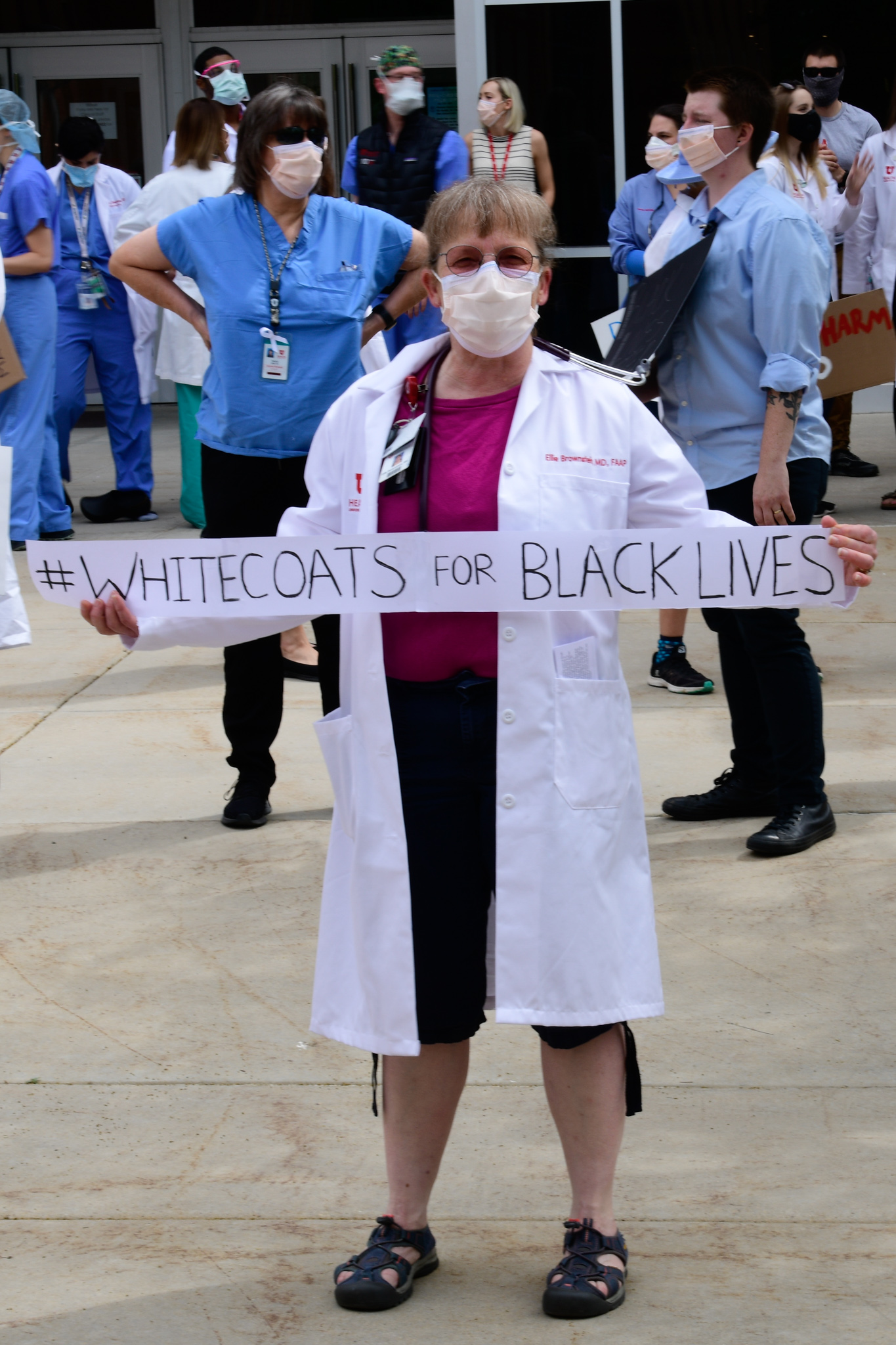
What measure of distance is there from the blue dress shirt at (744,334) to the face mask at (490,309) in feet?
6.69

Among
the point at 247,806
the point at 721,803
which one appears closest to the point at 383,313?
the point at 247,806

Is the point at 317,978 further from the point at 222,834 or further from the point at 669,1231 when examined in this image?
the point at 222,834

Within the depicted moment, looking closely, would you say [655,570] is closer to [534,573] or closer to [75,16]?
[534,573]

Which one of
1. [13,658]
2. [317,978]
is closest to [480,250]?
[317,978]

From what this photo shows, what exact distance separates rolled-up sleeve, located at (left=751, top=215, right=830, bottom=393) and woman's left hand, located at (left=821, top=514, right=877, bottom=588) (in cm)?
191

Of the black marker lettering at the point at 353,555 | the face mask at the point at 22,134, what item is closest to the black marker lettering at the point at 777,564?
the black marker lettering at the point at 353,555

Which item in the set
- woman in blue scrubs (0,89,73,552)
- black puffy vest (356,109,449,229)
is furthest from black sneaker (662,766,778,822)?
black puffy vest (356,109,449,229)

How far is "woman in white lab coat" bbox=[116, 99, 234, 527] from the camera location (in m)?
8.83

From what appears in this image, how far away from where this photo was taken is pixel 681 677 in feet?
21.9

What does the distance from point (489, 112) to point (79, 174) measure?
101 inches

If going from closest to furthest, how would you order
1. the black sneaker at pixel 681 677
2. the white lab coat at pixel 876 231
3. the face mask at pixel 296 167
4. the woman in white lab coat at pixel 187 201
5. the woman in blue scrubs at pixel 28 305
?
the face mask at pixel 296 167 → the black sneaker at pixel 681 677 → the woman in blue scrubs at pixel 28 305 → the woman in white lab coat at pixel 187 201 → the white lab coat at pixel 876 231

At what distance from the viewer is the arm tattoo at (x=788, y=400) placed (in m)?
4.65

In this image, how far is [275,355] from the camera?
497cm

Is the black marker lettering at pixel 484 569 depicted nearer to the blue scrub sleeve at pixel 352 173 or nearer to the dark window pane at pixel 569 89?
the blue scrub sleeve at pixel 352 173
